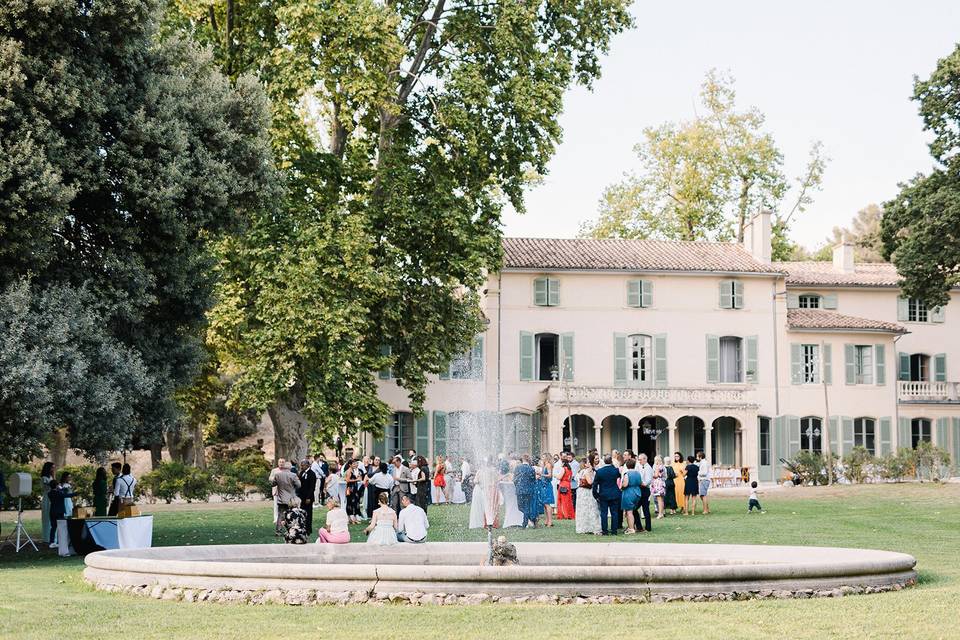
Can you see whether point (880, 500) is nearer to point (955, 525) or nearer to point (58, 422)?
point (955, 525)

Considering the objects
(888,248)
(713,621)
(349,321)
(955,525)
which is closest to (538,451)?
(888,248)

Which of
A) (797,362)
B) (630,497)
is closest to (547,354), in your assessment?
(797,362)

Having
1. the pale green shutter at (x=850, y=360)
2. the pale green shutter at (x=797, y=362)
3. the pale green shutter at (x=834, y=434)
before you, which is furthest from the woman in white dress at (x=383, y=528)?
the pale green shutter at (x=850, y=360)

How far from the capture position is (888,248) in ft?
114

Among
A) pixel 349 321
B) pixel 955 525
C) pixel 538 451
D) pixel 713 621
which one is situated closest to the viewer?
pixel 713 621

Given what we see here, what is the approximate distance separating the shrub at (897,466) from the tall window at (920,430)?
10.1 m

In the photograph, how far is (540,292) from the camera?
147 ft

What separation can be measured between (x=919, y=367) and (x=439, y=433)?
2009 cm

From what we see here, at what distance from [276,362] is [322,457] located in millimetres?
2709

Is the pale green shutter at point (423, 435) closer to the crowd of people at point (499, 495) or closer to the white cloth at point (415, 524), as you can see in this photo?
the crowd of people at point (499, 495)

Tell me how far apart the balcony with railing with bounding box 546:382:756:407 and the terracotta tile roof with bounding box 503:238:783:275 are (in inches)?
172

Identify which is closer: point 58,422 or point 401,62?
point 58,422

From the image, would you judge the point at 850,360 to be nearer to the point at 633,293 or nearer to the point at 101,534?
the point at 633,293

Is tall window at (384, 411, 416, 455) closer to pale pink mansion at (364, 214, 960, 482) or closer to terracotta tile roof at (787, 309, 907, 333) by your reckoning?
pale pink mansion at (364, 214, 960, 482)
